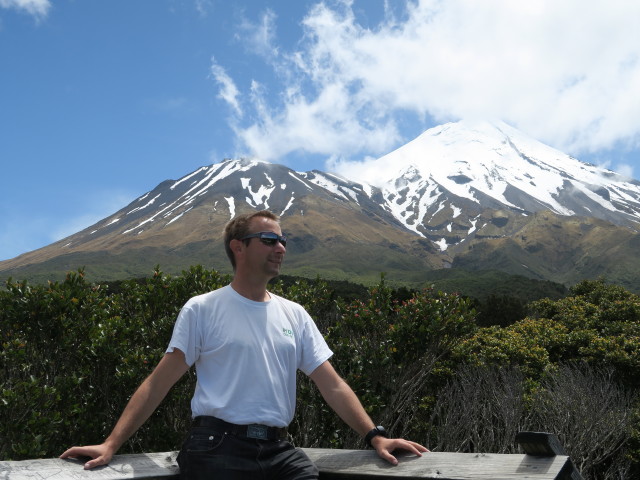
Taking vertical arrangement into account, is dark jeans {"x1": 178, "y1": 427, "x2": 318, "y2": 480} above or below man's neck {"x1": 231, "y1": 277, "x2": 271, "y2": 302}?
below

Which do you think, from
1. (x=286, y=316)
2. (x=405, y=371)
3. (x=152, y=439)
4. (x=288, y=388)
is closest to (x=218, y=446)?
(x=288, y=388)

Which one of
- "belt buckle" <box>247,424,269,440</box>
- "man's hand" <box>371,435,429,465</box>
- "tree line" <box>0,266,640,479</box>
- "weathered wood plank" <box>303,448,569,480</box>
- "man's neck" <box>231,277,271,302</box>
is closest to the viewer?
"weathered wood plank" <box>303,448,569,480</box>

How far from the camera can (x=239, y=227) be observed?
305cm

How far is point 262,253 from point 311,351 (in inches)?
22.6

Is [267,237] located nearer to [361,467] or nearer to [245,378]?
[245,378]

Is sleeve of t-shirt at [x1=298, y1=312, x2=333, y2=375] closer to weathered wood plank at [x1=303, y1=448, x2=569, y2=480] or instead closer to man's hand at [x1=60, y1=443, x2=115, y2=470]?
weathered wood plank at [x1=303, y1=448, x2=569, y2=480]

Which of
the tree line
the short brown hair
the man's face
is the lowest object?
the tree line

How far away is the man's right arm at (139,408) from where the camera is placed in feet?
7.98

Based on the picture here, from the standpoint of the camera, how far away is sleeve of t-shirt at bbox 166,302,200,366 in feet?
8.91

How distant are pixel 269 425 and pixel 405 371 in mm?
4881

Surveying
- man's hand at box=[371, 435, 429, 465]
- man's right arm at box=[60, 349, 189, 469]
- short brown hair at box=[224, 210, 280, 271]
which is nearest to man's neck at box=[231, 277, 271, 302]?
short brown hair at box=[224, 210, 280, 271]

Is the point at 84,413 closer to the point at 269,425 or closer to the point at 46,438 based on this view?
the point at 46,438

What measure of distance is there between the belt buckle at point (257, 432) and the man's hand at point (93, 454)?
0.59 metres

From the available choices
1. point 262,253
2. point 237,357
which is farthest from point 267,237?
point 237,357
